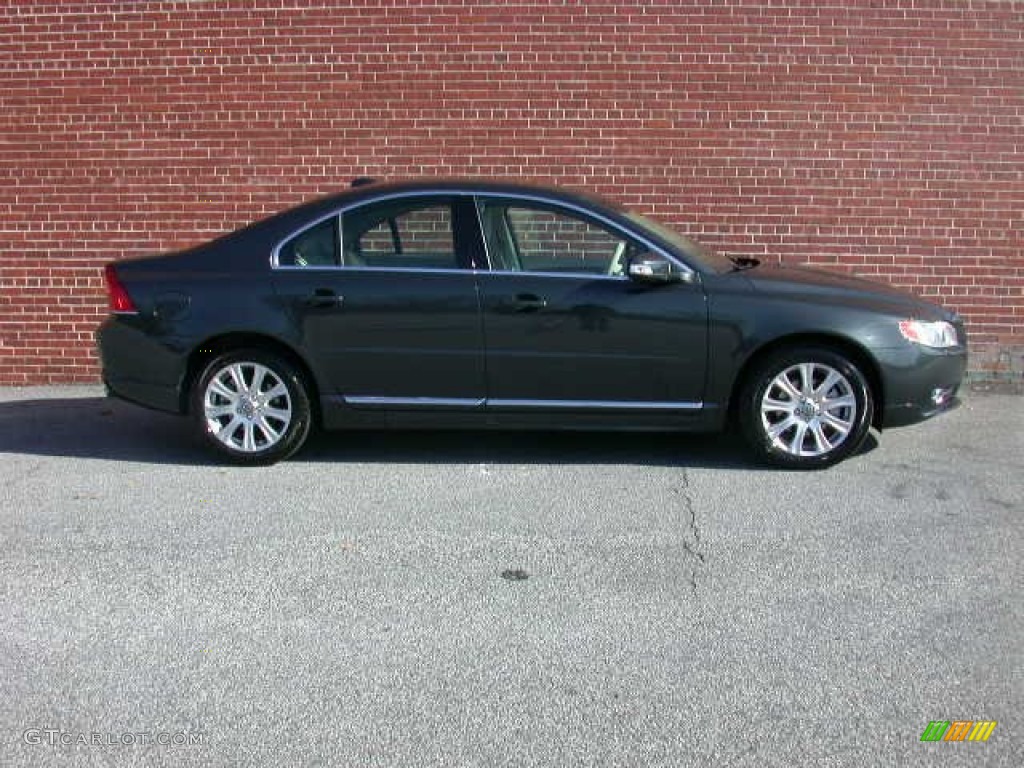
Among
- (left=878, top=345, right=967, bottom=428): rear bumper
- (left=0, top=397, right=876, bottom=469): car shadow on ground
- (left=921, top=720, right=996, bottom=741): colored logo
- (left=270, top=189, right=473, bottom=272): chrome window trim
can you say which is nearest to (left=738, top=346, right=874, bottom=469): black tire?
(left=878, top=345, right=967, bottom=428): rear bumper

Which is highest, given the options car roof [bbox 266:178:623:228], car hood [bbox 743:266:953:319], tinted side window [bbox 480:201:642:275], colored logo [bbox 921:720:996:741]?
car roof [bbox 266:178:623:228]

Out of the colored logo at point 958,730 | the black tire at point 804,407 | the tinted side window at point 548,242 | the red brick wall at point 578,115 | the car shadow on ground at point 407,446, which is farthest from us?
the red brick wall at point 578,115

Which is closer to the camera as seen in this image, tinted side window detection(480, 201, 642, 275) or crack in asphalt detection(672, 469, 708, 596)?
crack in asphalt detection(672, 469, 708, 596)

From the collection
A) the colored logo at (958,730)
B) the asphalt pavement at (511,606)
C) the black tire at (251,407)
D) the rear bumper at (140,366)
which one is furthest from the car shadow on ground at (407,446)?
the colored logo at (958,730)

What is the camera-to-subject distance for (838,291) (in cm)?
637

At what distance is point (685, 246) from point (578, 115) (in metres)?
2.43

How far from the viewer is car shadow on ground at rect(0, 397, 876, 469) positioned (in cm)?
669

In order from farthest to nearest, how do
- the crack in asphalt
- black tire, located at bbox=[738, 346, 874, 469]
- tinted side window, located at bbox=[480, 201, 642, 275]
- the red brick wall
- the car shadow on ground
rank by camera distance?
1. the red brick wall
2. the car shadow on ground
3. tinted side window, located at bbox=[480, 201, 642, 275]
4. black tire, located at bbox=[738, 346, 874, 469]
5. the crack in asphalt

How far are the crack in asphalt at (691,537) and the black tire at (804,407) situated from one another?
0.53m

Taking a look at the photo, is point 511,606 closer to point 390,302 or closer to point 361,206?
point 390,302

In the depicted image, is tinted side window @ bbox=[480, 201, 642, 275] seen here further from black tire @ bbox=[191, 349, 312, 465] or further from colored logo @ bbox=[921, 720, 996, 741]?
colored logo @ bbox=[921, 720, 996, 741]

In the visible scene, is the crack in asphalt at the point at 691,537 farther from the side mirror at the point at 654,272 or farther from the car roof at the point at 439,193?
the car roof at the point at 439,193

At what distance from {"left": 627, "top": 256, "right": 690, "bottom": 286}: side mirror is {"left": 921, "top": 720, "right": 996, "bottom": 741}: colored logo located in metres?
3.12

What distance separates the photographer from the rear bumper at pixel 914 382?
20.5 feet
